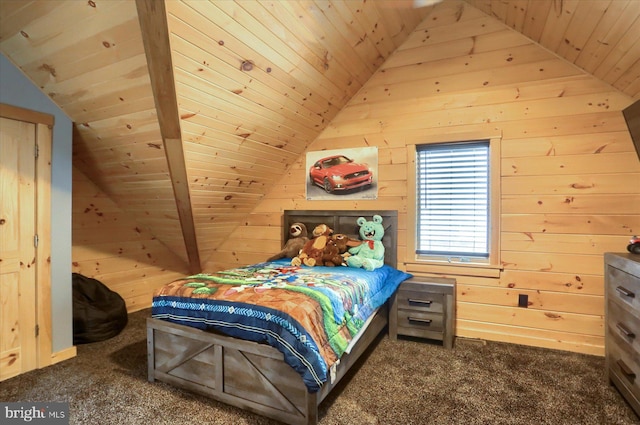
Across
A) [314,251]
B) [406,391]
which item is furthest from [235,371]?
[314,251]

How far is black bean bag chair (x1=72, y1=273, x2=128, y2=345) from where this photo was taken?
2689 mm

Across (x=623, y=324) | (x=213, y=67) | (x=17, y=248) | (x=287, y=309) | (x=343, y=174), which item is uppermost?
(x=213, y=67)

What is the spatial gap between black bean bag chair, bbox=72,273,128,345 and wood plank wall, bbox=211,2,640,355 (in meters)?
2.59

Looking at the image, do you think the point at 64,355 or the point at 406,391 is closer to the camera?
the point at 406,391

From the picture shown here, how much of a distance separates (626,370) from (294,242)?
2.43 meters

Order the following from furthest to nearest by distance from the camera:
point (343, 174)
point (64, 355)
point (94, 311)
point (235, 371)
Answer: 1. point (343, 174)
2. point (94, 311)
3. point (64, 355)
4. point (235, 371)

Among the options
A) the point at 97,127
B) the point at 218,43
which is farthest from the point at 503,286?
the point at 97,127

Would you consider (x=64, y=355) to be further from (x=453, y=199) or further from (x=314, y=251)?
(x=453, y=199)

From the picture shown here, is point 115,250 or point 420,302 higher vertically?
point 115,250

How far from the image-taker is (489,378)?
2.11m

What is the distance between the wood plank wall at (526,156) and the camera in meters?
2.45

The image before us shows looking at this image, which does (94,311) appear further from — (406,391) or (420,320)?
(420,320)

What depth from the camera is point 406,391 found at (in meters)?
1.95

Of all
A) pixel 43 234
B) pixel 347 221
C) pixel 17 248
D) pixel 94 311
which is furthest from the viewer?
pixel 347 221
